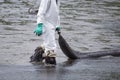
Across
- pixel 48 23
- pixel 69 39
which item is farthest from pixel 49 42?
pixel 69 39

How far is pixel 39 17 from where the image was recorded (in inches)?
480

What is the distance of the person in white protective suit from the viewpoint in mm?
12195

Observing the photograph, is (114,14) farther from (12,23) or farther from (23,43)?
(23,43)

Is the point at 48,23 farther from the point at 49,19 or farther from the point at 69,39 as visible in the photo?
the point at 69,39

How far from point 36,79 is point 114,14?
43.0 feet

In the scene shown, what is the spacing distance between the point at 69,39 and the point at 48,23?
15.8ft

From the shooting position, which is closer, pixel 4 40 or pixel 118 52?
pixel 118 52

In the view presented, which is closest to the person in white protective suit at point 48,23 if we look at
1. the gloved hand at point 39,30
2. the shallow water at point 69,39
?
the gloved hand at point 39,30

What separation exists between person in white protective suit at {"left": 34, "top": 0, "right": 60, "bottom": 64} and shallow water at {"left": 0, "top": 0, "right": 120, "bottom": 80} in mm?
455

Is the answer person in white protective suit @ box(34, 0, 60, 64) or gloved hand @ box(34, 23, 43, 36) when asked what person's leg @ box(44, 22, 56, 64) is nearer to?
person in white protective suit @ box(34, 0, 60, 64)

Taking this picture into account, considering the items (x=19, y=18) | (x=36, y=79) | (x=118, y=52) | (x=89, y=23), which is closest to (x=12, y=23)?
(x=19, y=18)

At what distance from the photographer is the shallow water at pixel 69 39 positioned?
11780 millimetres

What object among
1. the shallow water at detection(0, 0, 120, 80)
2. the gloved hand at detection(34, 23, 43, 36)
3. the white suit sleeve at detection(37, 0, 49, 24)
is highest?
the white suit sleeve at detection(37, 0, 49, 24)

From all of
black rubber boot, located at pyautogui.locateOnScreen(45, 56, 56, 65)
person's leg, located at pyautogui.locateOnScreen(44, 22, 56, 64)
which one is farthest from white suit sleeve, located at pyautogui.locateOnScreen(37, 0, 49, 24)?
black rubber boot, located at pyautogui.locateOnScreen(45, 56, 56, 65)
